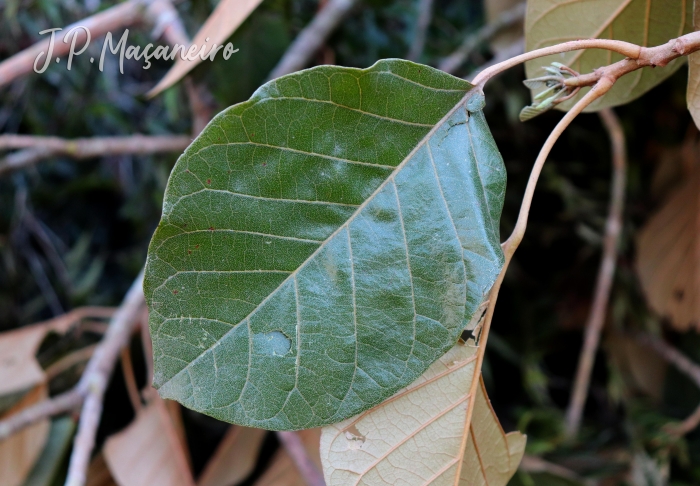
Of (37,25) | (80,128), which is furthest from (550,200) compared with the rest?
(37,25)

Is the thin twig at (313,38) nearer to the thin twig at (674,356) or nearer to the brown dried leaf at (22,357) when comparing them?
the brown dried leaf at (22,357)

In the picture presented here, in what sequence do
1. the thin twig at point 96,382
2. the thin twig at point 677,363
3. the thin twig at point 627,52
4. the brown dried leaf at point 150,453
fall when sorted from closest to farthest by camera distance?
the thin twig at point 627,52 → the thin twig at point 96,382 → the brown dried leaf at point 150,453 → the thin twig at point 677,363

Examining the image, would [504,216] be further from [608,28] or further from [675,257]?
[608,28]

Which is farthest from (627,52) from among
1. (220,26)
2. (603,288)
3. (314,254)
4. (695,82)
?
(603,288)

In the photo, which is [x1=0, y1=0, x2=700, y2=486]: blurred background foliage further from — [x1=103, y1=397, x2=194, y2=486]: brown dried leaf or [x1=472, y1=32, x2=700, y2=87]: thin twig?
[x1=472, y1=32, x2=700, y2=87]: thin twig

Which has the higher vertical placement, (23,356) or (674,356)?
(23,356)

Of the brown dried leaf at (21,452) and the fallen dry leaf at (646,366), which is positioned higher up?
the brown dried leaf at (21,452)

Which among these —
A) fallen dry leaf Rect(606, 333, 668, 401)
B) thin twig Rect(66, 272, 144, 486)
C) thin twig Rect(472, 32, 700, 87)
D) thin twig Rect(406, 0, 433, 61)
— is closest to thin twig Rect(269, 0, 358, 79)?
thin twig Rect(406, 0, 433, 61)

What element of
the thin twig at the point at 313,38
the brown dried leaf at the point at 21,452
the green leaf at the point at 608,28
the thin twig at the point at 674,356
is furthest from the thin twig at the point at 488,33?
the brown dried leaf at the point at 21,452
